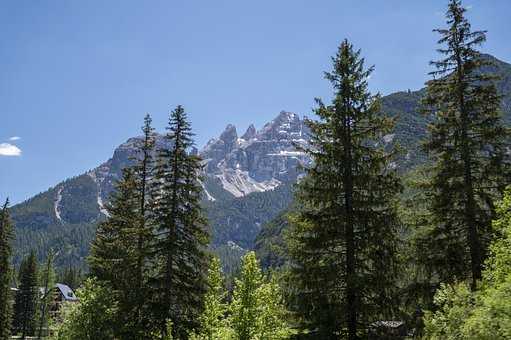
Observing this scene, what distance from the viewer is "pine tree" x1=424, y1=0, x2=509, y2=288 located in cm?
2130

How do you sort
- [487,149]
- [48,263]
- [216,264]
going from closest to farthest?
[487,149], [216,264], [48,263]

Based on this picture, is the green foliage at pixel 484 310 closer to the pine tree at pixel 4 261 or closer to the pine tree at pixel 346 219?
the pine tree at pixel 346 219

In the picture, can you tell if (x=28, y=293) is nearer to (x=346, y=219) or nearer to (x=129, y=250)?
(x=129, y=250)

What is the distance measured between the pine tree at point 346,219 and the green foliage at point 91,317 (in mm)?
11579

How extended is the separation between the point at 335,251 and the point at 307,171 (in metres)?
3.72

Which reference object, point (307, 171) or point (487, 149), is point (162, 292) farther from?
point (487, 149)

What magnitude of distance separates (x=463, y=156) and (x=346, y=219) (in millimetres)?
6425

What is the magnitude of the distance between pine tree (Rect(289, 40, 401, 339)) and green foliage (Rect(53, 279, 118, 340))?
→ 11579 millimetres

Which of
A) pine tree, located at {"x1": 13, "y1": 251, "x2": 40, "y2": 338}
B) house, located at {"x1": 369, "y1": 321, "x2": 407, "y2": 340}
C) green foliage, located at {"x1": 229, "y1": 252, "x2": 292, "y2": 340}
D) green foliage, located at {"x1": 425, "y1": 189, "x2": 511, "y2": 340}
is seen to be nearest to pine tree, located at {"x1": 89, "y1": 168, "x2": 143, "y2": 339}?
green foliage, located at {"x1": 229, "y1": 252, "x2": 292, "y2": 340}

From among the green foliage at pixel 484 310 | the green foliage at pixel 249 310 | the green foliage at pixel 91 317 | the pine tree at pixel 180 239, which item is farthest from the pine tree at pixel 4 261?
the green foliage at pixel 484 310

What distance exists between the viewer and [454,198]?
2192 cm

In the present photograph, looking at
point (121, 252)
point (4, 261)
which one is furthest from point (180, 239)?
point (4, 261)

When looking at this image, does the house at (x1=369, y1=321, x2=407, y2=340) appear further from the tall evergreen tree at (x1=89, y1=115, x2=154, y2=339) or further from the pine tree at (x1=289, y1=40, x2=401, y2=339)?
the tall evergreen tree at (x1=89, y1=115, x2=154, y2=339)

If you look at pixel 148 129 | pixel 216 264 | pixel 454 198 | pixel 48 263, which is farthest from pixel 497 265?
pixel 48 263
